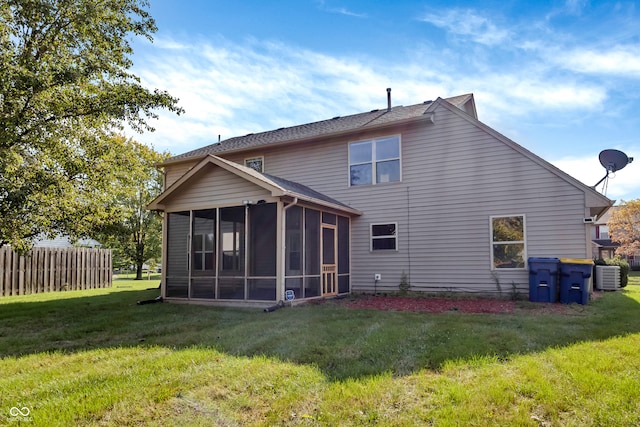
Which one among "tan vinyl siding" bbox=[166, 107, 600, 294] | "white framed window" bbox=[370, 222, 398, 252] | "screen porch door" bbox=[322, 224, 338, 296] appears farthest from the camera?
"white framed window" bbox=[370, 222, 398, 252]

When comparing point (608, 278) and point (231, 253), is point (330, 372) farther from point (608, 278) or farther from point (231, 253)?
point (608, 278)

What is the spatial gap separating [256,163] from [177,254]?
4.71 meters

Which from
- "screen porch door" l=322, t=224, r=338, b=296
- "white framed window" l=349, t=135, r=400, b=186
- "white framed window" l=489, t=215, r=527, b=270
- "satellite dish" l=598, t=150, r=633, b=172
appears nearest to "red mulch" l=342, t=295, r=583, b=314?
"screen porch door" l=322, t=224, r=338, b=296

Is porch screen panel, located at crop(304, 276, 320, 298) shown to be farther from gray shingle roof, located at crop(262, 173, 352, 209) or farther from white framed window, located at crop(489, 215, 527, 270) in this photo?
white framed window, located at crop(489, 215, 527, 270)

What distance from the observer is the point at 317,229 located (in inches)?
400

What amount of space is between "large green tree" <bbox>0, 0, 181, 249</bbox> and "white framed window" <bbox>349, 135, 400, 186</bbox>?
5474mm

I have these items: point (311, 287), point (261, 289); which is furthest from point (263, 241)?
point (311, 287)

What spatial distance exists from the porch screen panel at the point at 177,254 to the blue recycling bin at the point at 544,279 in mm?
8772

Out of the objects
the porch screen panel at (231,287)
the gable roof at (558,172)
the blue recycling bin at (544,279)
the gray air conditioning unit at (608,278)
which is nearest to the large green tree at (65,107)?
the porch screen panel at (231,287)

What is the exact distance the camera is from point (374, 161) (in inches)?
468

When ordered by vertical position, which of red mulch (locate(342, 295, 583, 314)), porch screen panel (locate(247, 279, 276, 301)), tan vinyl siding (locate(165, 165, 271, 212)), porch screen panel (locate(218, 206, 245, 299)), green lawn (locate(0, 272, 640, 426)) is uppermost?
tan vinyl siding (locate(165, 165, 271, 212))

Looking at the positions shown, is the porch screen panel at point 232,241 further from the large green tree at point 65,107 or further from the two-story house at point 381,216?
the large green tree at point 65,107

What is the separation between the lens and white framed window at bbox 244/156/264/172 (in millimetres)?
13609

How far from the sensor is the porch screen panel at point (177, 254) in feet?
33.7
